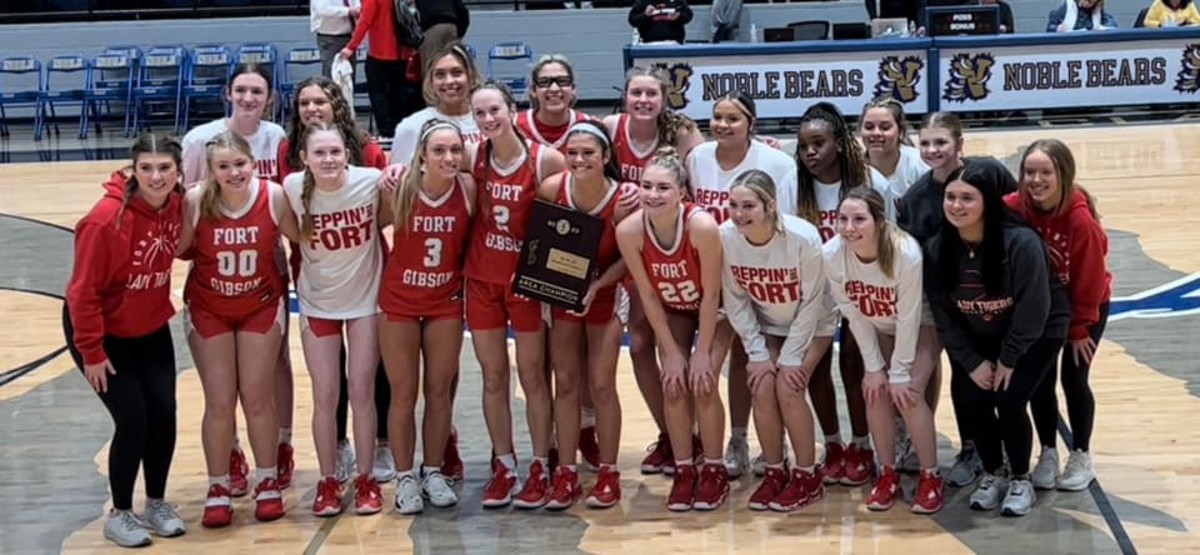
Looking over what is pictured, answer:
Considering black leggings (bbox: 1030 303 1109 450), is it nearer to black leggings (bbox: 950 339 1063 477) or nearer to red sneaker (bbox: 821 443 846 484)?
black leggings (bbox: 950 339 1063 477)

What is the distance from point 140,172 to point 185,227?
29 cm

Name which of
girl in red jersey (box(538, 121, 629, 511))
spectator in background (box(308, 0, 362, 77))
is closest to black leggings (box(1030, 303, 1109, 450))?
girl in red jersey (box(538, 121, 629, 511))

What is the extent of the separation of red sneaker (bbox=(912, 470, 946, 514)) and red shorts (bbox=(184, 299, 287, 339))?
7.35 feet

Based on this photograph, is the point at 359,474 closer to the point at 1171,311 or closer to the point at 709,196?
the point at 709,196

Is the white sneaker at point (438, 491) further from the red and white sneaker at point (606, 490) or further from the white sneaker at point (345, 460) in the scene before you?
the red and white sneaker at point (606, 490)

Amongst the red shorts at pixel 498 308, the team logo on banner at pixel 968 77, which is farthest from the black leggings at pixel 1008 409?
the team logo on banner at pixel 968 77

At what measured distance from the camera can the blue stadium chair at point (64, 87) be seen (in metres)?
14.8

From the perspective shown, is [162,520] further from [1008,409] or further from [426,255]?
[1008,409]

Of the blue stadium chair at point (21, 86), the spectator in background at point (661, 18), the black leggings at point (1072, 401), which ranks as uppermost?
the spectator in background at point (661, 18)

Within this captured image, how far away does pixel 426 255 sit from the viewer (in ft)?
16.8

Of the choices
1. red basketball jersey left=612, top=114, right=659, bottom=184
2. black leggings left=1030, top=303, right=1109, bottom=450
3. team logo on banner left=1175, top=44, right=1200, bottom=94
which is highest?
team logo on banner left=1175, top=44, right=1200, bottom=94

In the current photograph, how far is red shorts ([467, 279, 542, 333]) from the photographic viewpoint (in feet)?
16.9

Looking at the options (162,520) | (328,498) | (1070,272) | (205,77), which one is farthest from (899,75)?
(162,520)

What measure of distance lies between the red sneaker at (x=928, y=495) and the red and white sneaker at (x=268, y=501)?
2.17 metres
